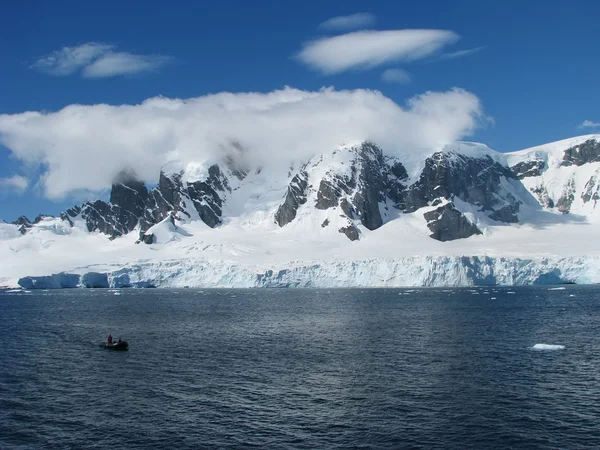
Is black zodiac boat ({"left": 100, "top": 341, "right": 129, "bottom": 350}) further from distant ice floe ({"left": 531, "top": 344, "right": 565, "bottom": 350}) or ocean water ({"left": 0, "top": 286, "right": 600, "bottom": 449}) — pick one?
distant ice floe ({"left": 531, "top": 344, "right": 565, "bottom": 350})

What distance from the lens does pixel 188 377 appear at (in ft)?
214

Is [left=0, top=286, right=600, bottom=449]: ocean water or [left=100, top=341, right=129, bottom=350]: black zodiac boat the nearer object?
[left=0, top=286, right=600, bottom=449]: ocean water

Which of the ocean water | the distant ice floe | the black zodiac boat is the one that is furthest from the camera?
the black zodiac boat

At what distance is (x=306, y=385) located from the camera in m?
61.2

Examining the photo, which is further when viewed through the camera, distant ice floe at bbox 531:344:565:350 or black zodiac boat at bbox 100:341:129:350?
black zodiac boat at bbox 100:341:129:350

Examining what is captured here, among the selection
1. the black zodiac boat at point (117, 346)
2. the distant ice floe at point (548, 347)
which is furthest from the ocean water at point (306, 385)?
the black zodiac boat at point (117, 346)

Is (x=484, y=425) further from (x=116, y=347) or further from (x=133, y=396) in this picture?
(x=116, y=347)

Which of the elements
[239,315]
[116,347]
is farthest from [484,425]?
[239,315]

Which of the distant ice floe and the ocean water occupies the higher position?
the distant ice floe

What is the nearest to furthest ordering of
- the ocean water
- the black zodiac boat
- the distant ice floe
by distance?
1. the ocean water
2. the distant ice floe
3. the black zodiac boat

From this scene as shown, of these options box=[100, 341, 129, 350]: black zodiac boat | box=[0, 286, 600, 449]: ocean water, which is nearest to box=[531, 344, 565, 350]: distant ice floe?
box=[0, 286, 600, 449]: ocean water

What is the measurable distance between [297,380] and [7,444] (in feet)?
91.8

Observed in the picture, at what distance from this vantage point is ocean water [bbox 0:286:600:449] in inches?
1833

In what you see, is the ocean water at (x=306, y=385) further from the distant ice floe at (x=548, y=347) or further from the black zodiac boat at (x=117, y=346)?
the black zodiac boat at (x=117, y=346)
